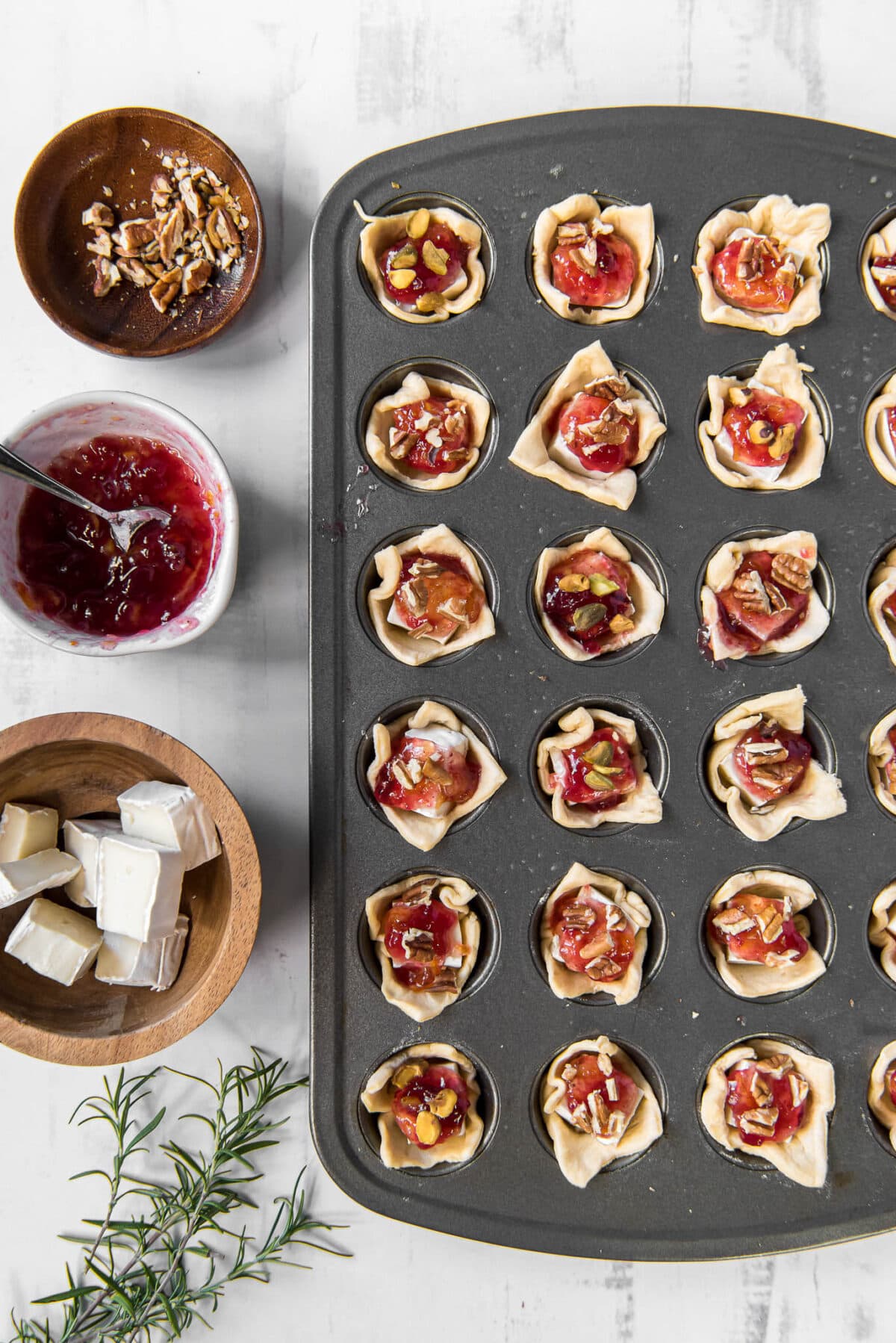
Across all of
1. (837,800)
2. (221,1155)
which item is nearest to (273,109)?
(837,800)

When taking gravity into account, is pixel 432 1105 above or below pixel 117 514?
below

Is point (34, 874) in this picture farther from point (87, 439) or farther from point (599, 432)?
point (599, 432)

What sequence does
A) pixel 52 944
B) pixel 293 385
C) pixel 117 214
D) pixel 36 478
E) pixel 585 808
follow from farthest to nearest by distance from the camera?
pixel 293 385 < pixel 117 214 < pixel 585 808 < pixel 52 944 < pixel 36 478

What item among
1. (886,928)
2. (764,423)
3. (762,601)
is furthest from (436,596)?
(886,928)

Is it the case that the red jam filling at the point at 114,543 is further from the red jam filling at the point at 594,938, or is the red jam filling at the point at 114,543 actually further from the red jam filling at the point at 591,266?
the red jam filling at the point at 594,938

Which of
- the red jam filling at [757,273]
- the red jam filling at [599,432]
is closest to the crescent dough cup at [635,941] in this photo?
the red jam filling at [599,432]

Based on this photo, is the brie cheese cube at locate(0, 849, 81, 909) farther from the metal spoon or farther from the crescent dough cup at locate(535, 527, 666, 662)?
the crescent dough cup at locate(535, 527, 666, 662)
